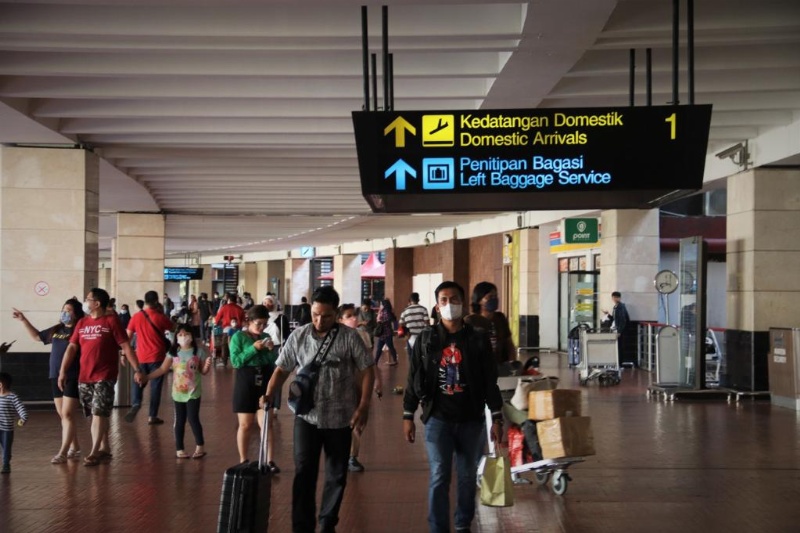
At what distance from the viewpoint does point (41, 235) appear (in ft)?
45.8

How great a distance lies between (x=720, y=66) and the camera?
9.85 meters

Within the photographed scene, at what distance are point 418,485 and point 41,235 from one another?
8.20m

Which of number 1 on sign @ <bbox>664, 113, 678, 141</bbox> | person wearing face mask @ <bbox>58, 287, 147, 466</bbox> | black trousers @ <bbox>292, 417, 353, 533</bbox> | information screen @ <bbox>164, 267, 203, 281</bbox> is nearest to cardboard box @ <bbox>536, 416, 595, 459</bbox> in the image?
black trousers @ <bbox>292, 417, 353, 533</bbox>

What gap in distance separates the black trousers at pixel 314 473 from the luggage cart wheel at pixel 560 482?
2.35 meters

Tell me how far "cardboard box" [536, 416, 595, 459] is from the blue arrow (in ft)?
7.55

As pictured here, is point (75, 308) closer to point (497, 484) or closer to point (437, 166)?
point (437, 166)

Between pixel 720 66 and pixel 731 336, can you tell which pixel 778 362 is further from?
pixel 720 66

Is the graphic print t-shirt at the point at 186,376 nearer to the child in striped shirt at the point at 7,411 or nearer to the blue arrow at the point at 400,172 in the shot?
the child in striped shirt at the point at 7,411

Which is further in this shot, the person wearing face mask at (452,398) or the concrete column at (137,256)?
the concrete column at (137,256)

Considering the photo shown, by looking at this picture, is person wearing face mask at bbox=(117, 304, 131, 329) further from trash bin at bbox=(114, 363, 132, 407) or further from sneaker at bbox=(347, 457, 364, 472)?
sneaker at bbox=(347, 457, 364, 472)

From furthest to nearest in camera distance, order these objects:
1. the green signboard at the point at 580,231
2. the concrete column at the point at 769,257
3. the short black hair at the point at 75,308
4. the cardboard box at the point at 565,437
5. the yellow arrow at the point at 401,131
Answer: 1. the green signboard at the point at 580,231
2. the concrete column at the point at 769,257
3. the short black hair at the point at 75,308
4. the cardboard box at the point at 565,437
5. the yellow arrow at the point at 401,131

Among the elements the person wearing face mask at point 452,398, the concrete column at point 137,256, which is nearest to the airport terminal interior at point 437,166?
the person wearing face mask at point 452,398

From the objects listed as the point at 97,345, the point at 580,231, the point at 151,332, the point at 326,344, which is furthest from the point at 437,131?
the point at 580,231

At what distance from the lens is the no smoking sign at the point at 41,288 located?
45.3 feet
